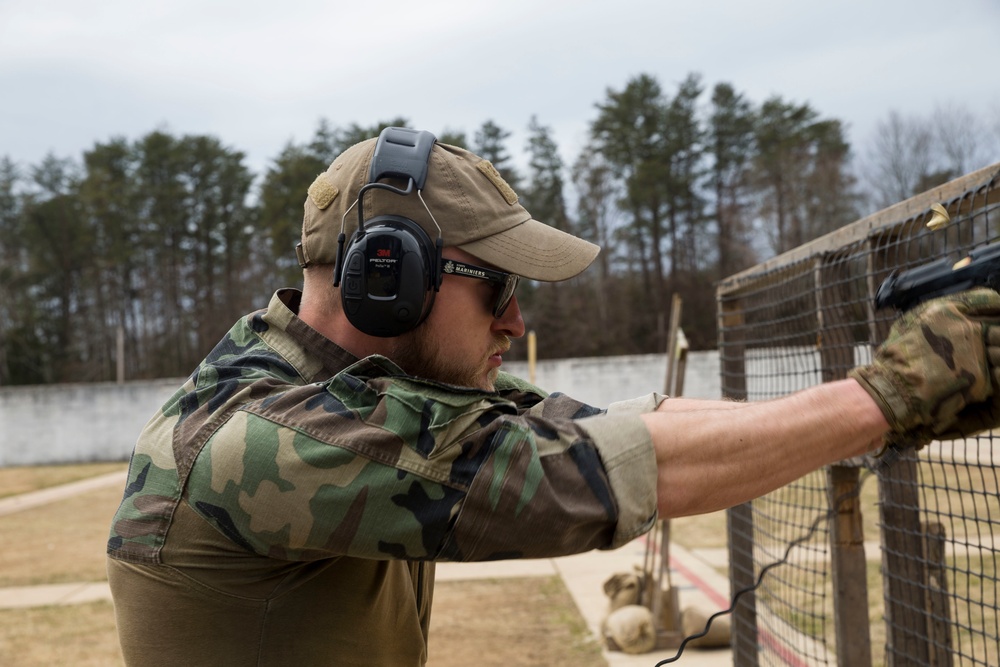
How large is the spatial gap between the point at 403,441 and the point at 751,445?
53cm

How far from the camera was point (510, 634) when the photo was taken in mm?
5625

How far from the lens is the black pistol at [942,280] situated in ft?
4.19

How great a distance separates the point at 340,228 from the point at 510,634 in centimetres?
462

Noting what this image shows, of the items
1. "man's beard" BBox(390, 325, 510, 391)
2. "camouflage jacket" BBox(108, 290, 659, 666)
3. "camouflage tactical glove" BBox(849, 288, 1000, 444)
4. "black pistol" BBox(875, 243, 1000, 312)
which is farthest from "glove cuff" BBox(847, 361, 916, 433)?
"man's beard" BBox(390, 325, 510, 391)

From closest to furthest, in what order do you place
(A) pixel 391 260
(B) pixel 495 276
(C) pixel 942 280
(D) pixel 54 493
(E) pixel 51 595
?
(C) pixel 942 280 → (A) pixel 391 260 → (B) pixel 495 276 → (E) pixel 51 595 → (D) pixel 54 493

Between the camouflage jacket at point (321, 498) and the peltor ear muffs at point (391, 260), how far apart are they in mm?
120

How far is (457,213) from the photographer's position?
1.54 meters

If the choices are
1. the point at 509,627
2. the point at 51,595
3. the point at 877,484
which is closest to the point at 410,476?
the point at 877,484

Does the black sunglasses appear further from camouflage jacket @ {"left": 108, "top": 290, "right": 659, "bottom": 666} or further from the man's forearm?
the man's forearm

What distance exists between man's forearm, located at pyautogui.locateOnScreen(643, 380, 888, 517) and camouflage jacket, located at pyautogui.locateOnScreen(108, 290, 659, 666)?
0.06 m

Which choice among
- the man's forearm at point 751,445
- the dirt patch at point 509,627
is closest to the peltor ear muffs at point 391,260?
the man's forearm at point 751,445

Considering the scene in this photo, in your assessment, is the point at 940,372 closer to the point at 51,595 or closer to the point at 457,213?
the point at 457,213

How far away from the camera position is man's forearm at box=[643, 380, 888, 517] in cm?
128

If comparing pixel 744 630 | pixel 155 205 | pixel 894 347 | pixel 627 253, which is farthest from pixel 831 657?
pixel 155 205
